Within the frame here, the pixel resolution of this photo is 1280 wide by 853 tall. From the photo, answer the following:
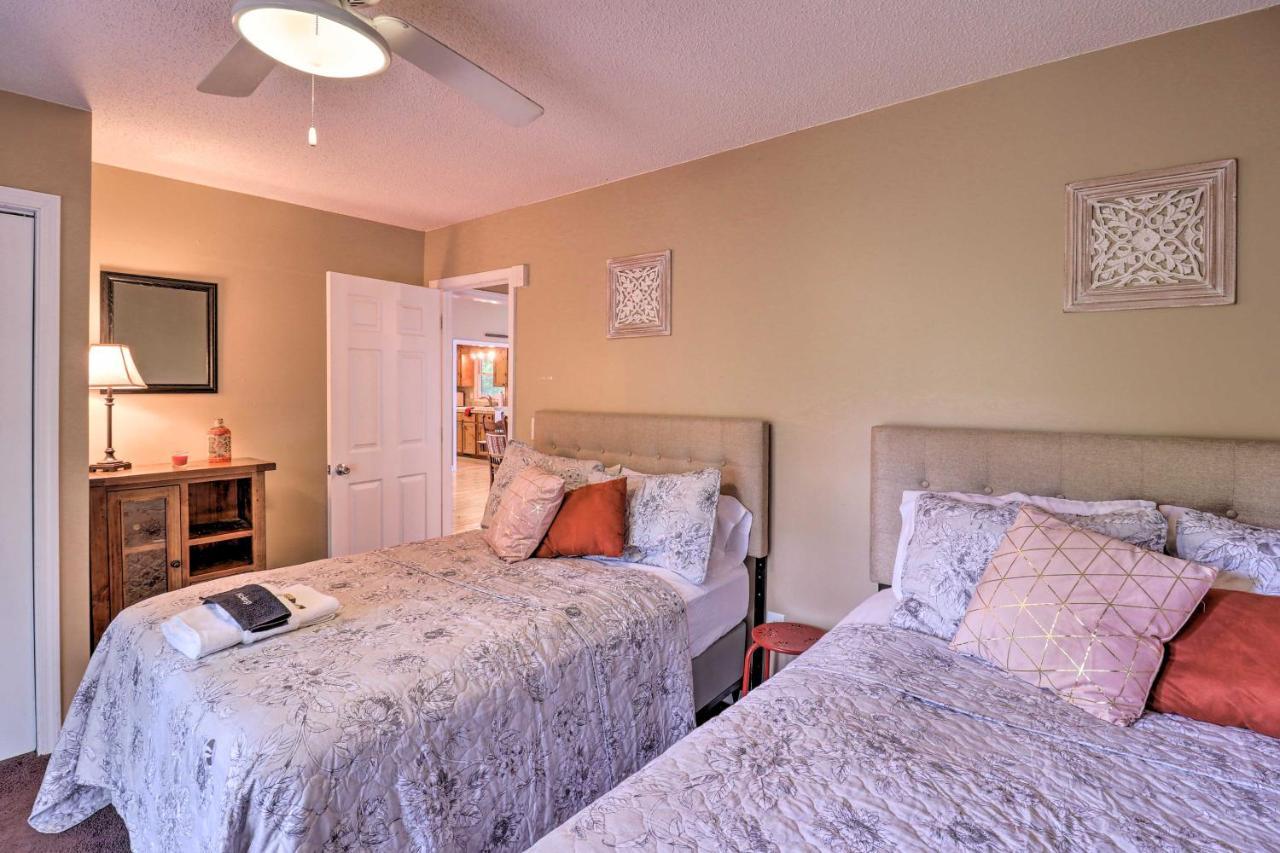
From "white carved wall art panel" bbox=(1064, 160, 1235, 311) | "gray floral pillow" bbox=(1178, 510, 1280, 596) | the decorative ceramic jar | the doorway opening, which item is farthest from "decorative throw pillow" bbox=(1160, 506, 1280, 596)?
the decorative ceramic jar

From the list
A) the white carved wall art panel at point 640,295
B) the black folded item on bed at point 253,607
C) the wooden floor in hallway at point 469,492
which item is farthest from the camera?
the wooden floor in hallway at point 469,492

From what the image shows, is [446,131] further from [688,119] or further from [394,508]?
[394,508]

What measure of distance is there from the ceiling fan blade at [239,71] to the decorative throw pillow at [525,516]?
162 cm

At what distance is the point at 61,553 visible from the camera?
249cm

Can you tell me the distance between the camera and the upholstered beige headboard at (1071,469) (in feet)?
5.71

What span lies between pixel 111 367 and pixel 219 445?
0.61 m

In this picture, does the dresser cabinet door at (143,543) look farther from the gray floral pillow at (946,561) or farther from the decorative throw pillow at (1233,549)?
the decorative throw pillow at (1233,549)

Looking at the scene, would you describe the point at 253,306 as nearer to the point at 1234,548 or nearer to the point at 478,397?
the point at 1234,548

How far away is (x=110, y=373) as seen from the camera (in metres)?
2.88

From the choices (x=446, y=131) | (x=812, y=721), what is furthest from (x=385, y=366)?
(x=812, y=721)

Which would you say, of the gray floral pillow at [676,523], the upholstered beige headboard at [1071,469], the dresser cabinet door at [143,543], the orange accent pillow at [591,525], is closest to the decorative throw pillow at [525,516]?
the orange accent pillow at [591,525]

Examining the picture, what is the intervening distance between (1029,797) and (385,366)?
366cm

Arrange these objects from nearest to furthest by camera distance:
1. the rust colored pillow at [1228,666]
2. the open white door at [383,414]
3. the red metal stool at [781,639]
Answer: the rust colored pillow at [1228,666]
the red metal stool at [781,639]
the open white door at [383,414]

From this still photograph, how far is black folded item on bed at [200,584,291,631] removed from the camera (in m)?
1.71
